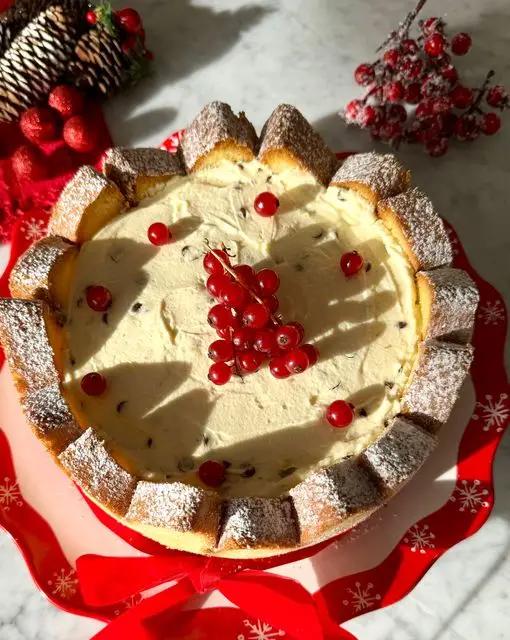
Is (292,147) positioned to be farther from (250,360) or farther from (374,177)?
(250,360)

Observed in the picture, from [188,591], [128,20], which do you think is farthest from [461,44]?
[188,591]

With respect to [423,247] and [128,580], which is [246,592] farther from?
[423,247]

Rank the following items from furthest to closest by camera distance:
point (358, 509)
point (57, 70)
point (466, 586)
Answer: point (57, 70)
point (466, 586)
point (358, 509)

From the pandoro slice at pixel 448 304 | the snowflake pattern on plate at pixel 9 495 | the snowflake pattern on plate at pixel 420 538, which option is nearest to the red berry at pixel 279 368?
the pandoro slice at pixel 448 304

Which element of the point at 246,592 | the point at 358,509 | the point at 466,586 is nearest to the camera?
the point at 358,509

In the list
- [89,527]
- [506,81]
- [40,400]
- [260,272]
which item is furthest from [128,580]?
[506,81]

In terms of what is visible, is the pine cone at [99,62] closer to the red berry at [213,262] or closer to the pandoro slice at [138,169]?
the pandoro slice at [138,169]

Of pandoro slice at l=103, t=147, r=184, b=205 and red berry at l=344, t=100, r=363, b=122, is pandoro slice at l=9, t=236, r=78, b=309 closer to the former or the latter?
pandoro slice at l=103, t=147, r=184, b=205

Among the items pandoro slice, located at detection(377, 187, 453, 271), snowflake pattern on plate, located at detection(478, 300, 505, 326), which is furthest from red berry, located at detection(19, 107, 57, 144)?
snowflake pattern on plate, located at detection(478, 300, 505, 326)
